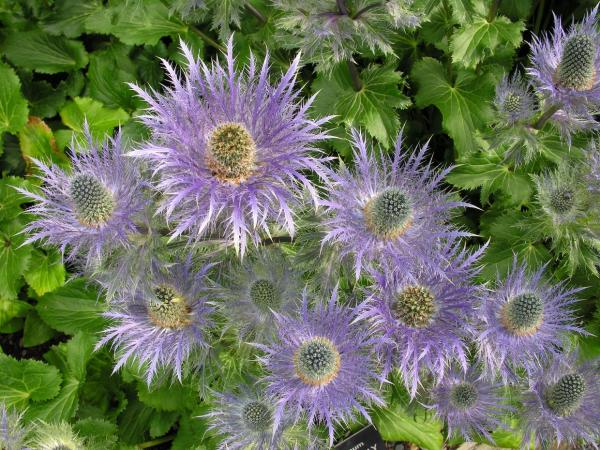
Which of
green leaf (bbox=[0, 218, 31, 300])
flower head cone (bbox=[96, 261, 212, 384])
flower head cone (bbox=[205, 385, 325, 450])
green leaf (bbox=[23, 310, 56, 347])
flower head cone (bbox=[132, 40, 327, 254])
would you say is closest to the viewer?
flower head cone (bbox=[132, 40, 327, 254])

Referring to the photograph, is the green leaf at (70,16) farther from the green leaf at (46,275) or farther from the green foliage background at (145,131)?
the green leaf at (46,275)

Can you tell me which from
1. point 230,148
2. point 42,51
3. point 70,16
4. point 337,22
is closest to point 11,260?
point 42,51

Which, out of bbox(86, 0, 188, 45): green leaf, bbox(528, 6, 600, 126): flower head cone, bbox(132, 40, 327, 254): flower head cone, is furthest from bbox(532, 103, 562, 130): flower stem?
bbox(86, 0, 188, 45): green leaf

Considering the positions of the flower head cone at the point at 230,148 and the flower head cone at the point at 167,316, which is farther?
the flower head cone at the point at 167,316

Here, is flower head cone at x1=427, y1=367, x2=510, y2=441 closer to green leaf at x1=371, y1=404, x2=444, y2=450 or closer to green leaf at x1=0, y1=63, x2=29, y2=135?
green leaf at x1=371, y1=404, x2=444, y2=450

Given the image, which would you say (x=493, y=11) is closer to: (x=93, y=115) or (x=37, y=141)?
(x=93, y=115)

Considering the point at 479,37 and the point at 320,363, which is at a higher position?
the point at 479,37

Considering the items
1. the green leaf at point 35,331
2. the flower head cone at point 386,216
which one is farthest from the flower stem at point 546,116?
the green leaf at point 35,331
